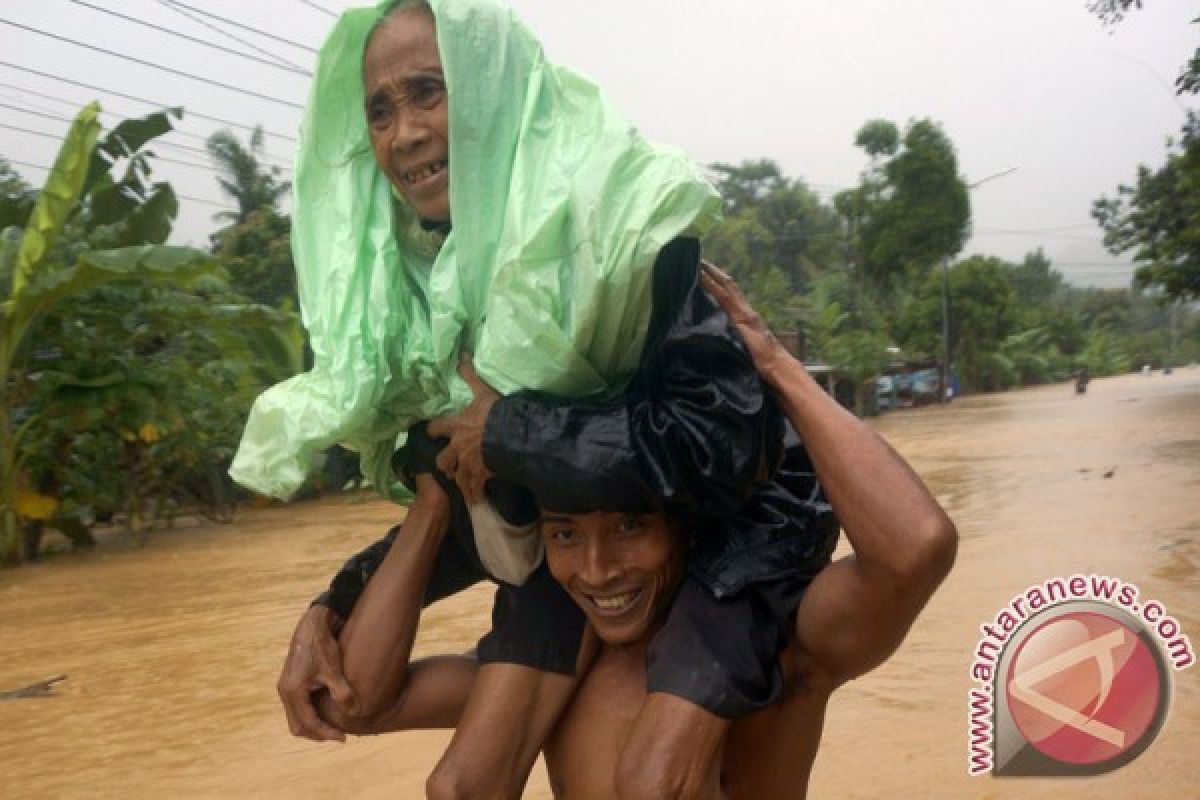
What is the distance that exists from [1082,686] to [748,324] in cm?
108

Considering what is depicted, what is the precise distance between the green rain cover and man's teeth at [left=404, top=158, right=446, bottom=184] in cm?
9

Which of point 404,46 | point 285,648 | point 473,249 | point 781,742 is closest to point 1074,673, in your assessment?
point 781,742

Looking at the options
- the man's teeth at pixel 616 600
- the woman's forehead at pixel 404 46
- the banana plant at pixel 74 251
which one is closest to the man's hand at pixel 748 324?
the man's teeth at pixel 616 600

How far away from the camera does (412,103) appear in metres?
1.76

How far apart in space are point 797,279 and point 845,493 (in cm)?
4385

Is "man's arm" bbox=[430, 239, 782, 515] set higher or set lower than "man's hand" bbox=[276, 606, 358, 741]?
higher

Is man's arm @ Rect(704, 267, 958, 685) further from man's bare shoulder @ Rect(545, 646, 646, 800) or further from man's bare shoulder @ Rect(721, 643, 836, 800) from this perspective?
man's bare shoulder @ Rect(545, 646, 646, 800)

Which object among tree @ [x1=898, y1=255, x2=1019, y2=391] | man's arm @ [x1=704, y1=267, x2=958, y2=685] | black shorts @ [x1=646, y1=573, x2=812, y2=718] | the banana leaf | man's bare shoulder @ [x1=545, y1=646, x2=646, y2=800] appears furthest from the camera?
tree @ [x1=898, y1=255, x2=1019, y2=391]

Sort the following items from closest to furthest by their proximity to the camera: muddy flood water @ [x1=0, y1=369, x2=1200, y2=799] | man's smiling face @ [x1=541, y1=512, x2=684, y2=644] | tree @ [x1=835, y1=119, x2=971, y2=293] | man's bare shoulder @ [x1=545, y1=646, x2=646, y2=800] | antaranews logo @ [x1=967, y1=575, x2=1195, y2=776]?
man's smiling face @ [x1=541, y1=512, x2=684, y2=644], man's bare shoulder @ [x1=545, y1=646, x2=646, y2=800], antaranews logo @ [x1=967, y1=575, x2=1195, y2=776], muddy flood water @ [x1=0, y1=369, x2=1200, y2=799], tree @ [x1=835, y1=119, x2=971, y2=293]

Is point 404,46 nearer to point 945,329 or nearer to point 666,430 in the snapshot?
point 666,430

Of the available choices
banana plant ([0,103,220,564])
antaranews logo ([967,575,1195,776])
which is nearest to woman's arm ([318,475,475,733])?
antaranews logo ([967,575,1195,776])

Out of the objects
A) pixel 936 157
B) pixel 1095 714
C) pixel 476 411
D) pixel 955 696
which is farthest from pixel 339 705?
pixel 936 157

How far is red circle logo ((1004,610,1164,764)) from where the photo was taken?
209 centimetres

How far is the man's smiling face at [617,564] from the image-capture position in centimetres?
172
